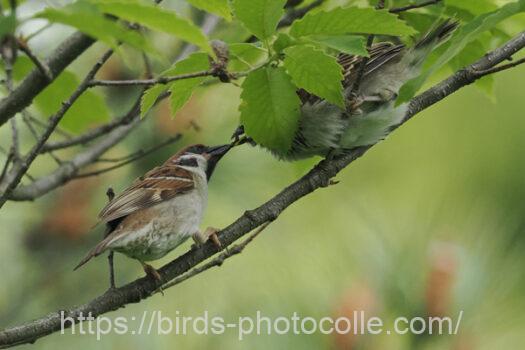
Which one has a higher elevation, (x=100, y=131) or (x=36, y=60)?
(x=100, y=131)

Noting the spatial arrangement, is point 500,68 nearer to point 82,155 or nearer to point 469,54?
point 469,54

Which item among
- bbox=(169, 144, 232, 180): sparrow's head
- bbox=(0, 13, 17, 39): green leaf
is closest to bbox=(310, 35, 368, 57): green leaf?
bbox=(0, 13, 17, 39): green leaf

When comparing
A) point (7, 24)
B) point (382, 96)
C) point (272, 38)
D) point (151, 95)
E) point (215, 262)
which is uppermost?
point (382, 96)

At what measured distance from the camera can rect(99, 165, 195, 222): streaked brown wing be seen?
10.9 feet

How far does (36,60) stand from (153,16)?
481mm

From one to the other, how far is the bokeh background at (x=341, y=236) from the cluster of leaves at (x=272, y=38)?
335 mm

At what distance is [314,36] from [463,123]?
3158 millimetres

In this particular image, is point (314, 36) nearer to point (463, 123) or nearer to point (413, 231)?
point (413, 231)

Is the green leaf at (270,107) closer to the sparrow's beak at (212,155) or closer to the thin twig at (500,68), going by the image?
the thin twig at (500,68)

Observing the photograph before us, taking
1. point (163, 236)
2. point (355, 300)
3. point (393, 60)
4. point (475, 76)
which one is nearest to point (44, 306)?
point (163, 236)

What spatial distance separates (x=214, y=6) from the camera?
1.94m

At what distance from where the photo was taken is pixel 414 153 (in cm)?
524

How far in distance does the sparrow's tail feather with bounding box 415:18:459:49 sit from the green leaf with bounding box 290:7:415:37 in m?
1.13

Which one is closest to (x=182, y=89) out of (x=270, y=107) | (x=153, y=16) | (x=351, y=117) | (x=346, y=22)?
(x=270, y=107)
